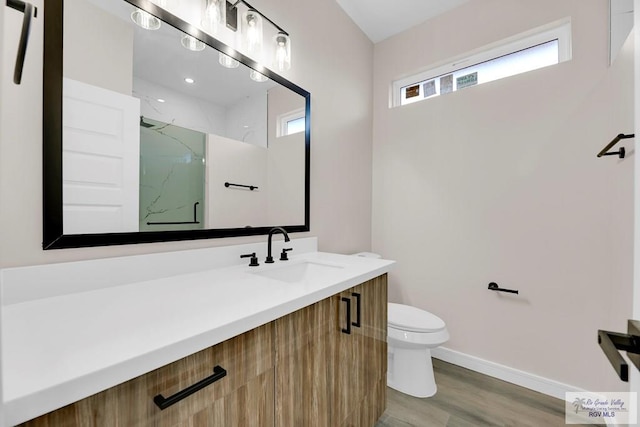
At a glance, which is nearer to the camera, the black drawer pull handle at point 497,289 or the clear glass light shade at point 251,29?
the clear glass light shade at point 251,29

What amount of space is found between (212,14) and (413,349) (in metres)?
2.12

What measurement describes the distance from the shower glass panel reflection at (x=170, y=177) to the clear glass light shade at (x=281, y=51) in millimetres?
679

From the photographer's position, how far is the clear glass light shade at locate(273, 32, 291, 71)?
1588 millimetres

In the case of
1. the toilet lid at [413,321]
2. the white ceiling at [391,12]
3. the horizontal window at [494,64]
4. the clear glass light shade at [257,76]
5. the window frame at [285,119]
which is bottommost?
the toilet lid at [413,321]

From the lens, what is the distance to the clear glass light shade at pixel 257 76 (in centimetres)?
151

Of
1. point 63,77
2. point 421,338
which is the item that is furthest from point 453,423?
point 63,77

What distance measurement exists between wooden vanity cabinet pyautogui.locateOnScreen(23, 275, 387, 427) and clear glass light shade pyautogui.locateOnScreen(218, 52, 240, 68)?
123cm

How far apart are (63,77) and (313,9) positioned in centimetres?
160

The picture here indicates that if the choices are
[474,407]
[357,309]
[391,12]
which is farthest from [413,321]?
[391,12]

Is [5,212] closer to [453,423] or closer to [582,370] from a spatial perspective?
[453,423]

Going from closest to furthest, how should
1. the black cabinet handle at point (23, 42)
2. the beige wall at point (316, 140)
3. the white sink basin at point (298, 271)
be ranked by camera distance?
the black cabinet handle at point (23, 42) → the beige wall at point (316, 140) → the white sink basin at point (298, 271)

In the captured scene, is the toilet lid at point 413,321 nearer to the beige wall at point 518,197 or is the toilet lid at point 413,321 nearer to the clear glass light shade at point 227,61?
the beige wall at point 518,197

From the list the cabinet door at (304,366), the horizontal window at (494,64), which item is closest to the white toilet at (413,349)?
the cabinet door at (304,366)

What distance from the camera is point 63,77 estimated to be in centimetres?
90
